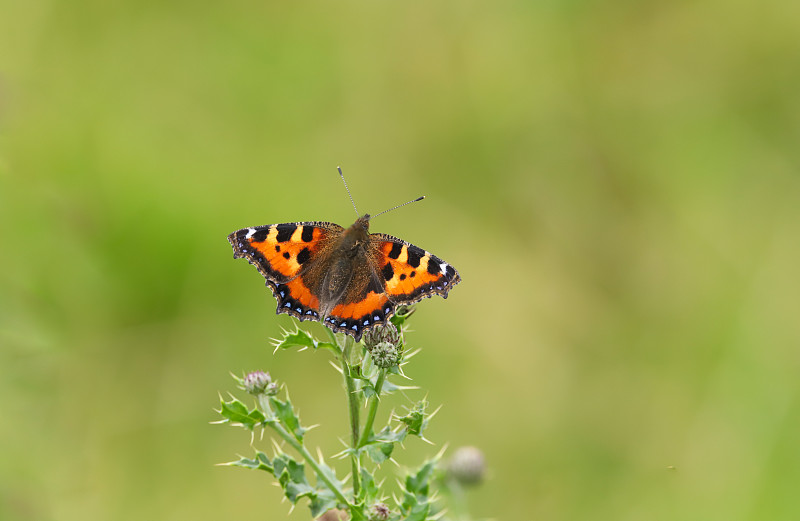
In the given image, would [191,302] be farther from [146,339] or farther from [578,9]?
[578,9]

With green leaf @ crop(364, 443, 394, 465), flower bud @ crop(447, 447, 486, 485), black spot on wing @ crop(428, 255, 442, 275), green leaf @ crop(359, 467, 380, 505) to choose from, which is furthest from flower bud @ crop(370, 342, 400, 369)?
flower bud @ crop(447, 447, 486, 485)

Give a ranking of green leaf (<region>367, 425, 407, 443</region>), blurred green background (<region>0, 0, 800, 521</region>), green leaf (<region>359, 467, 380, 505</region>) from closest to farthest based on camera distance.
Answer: green leaf (<region>359, 467, 380, 505</region>) → green leaf (<region>367, 425, 407, 443</region>) → blurred green background (<region>0, 0, 800, 521</region>)

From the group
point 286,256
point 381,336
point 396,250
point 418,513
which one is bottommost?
point 418,513

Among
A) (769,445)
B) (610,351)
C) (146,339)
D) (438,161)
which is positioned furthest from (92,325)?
(769,445)

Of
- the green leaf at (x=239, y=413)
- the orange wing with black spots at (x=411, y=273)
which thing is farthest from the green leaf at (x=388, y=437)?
the orange wing with black spots at (x=411, y=273)

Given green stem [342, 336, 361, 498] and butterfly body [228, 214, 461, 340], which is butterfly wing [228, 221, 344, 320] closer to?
butterfly body [228, 214, 461, 340]

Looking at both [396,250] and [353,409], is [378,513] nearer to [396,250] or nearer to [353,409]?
[353,409]

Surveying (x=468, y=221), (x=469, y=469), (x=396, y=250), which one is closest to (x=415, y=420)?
(x=396, y=250)
